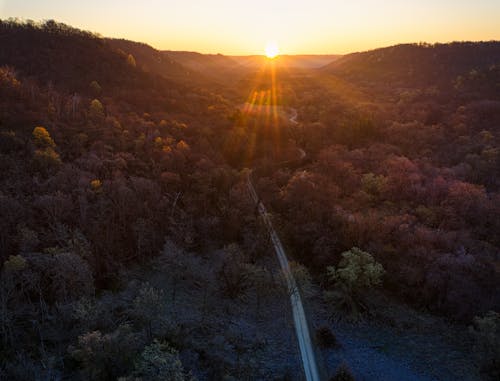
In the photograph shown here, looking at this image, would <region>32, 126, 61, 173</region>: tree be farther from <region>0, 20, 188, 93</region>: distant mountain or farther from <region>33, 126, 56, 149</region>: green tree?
<region>0, 20, 188, 93</region>: distant mountain

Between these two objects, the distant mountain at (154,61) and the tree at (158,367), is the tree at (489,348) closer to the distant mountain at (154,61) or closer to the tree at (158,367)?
the tree at (158,367)

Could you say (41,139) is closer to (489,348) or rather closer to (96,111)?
(96,111)

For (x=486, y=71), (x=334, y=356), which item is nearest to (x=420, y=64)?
(x=486, y=71)

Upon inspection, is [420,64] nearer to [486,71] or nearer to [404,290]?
[486,71]

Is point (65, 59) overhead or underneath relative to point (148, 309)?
overhead

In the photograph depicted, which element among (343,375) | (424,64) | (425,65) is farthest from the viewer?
(424,64)

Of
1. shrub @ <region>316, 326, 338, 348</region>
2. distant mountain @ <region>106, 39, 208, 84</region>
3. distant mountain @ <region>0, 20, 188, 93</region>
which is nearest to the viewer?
shrub @ <region>316, 326, 338, 348</region>

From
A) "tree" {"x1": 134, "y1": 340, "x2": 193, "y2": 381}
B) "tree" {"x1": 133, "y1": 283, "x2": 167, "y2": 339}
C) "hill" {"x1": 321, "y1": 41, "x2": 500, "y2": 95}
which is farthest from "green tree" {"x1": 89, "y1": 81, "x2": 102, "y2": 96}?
"hill" {"x1": 321, "y1": 41, "x2": 500, "y2": 95}

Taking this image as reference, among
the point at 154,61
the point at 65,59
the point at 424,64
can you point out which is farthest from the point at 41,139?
the point at 424,64
